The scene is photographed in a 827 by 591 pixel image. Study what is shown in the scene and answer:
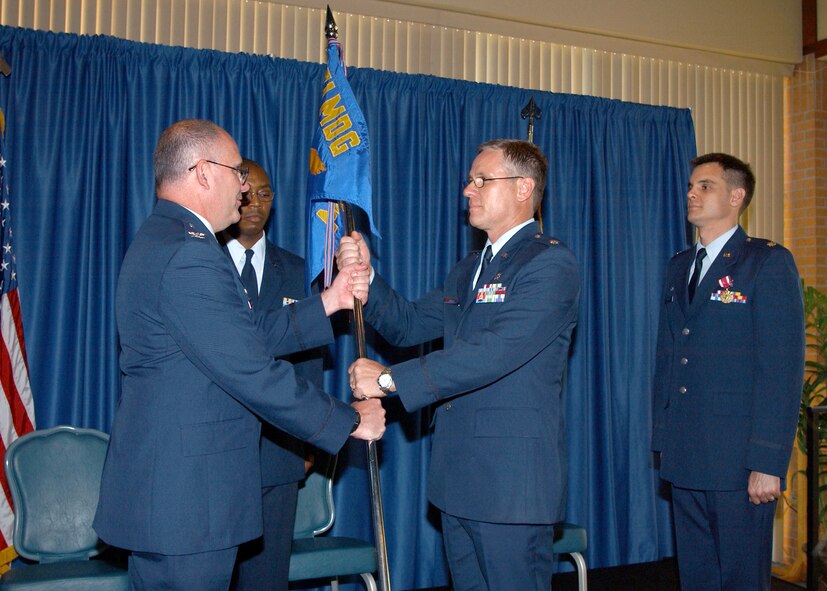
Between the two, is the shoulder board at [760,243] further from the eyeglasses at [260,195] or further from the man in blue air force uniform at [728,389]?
the eyeglasses at [260,195]

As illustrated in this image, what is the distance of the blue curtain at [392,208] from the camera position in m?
4.08

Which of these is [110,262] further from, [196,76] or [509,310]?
[509,310]


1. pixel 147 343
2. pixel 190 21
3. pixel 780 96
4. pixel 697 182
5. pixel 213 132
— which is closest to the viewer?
pixel 147 343

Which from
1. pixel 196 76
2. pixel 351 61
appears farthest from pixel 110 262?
pixel 351 61

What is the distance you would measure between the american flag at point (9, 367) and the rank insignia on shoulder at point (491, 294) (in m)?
2.34

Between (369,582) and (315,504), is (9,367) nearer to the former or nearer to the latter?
(315,504)

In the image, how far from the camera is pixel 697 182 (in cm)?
359

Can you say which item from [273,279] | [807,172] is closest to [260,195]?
[273,279]

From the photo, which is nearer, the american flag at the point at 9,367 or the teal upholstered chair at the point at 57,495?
the teal upholstered chair at the point at 57,495

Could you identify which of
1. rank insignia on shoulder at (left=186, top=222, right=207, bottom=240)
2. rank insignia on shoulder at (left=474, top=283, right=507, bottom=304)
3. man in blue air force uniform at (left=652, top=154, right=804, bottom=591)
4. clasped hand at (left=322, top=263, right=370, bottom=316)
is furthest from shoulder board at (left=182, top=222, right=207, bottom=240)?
man in blue air force uniform at (left=652, top=154, right=804, bottom=591)

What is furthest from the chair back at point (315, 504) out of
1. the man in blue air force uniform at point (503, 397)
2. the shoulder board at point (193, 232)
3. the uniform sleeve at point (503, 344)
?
the shoulder board at point (193, 232)

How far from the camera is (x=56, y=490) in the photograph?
3.71 metres

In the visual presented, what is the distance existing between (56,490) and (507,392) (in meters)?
2.28

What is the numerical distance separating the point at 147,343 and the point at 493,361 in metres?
1.10
